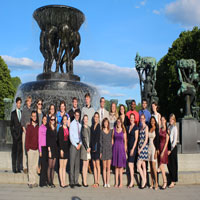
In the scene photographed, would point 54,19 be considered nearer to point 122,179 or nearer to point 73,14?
point 73,14

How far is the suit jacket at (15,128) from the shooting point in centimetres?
741

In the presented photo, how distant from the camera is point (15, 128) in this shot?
24.4ft

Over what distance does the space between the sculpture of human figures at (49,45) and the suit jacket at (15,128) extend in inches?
289

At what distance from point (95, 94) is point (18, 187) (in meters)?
7.62

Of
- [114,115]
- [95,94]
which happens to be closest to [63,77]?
[95,94]

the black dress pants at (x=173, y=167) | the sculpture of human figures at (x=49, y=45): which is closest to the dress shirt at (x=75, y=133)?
the black dress pants at (x=173, y=167)

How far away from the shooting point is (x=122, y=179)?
7398 millimetres

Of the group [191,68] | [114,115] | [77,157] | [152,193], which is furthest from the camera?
[191,68]

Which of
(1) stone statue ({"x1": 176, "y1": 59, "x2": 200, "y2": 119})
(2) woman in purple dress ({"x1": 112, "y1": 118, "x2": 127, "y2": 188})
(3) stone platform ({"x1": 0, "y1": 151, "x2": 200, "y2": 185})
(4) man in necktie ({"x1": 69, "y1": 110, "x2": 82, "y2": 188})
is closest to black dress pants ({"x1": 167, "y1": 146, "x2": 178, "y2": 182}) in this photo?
(3) stone platform ({"x1": 0, "y1": 151, "x2": 200, "y2": 185})

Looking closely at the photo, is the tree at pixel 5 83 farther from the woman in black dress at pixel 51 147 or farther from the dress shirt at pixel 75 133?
the dress shirt at pixel 75 133

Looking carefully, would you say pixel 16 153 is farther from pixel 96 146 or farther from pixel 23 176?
pixel 96 146

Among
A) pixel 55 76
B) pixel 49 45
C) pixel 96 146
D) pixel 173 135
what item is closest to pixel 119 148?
pixel 96 146

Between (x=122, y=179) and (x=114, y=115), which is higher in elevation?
(x=114, y=115)

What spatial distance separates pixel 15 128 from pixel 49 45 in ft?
25.1
